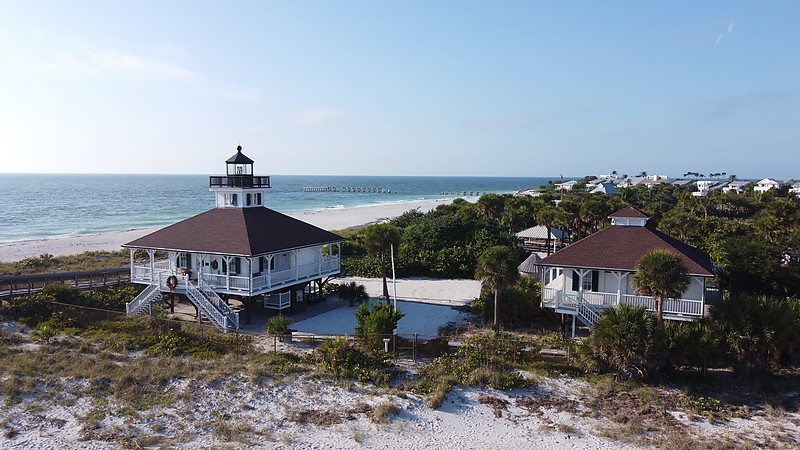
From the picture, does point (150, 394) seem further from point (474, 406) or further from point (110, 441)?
point (474, 406)

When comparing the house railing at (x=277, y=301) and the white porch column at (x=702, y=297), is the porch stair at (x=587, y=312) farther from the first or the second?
the house railing at (x=277, y=301)

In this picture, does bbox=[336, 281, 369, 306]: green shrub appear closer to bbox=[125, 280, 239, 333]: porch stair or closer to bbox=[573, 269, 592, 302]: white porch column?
bbox=[125, 280, 239, 333]: porch stair

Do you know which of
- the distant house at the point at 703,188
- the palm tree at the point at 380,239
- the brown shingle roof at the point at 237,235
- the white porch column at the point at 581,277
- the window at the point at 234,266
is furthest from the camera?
the distant house at the point at 703,188

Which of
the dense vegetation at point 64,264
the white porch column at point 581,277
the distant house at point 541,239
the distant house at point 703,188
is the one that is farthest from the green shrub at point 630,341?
the distant house at point 703,188

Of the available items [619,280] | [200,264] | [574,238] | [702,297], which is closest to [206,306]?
[200,264]

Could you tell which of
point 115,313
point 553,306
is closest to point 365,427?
point 553,306

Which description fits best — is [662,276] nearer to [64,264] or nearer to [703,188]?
[64,264]

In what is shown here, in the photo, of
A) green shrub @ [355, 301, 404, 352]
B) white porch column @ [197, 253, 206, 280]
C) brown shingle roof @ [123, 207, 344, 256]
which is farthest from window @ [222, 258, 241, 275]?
green shrub @ [355, 301, 404, 352]
